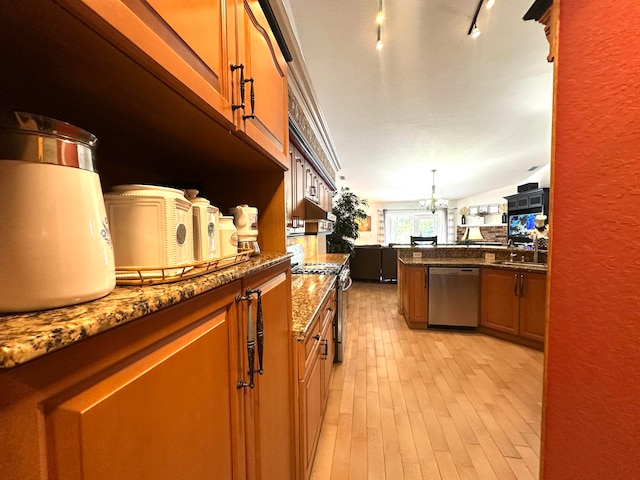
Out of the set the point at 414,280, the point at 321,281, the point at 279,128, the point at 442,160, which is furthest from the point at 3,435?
the point at 442,160

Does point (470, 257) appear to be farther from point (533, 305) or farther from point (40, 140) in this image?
point (40, 140)

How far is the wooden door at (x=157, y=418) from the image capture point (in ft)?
1.01

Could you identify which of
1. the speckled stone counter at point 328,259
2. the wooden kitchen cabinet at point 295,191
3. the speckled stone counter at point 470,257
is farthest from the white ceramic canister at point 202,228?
the speckled stone counter at point 470,257

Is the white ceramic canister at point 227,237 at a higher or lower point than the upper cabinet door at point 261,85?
lower

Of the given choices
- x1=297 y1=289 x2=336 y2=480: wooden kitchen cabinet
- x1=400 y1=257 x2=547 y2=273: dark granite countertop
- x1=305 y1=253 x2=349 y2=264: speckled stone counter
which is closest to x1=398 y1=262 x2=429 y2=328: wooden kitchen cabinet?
x1=400 y1=257 x2=547 y2=273: dark granite countertop

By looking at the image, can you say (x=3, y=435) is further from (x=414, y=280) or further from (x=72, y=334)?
(x=414, y=280)

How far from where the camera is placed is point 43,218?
13.7 inches

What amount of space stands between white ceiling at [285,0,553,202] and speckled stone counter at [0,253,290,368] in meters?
1.95

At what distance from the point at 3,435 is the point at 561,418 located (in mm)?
1276

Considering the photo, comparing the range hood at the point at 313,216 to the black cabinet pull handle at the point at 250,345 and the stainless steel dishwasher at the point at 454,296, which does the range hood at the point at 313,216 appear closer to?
the stainless steel dishwasher at the point at 454,296

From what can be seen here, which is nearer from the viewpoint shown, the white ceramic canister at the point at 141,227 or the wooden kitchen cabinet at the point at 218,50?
the wooden kitchen cabinet at the point at 218,50

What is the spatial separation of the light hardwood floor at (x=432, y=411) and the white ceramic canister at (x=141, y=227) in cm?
162

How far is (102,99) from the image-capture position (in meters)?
0.58

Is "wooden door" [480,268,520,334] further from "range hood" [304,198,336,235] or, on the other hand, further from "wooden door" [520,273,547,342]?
"range hood" [304,198,336,235]
